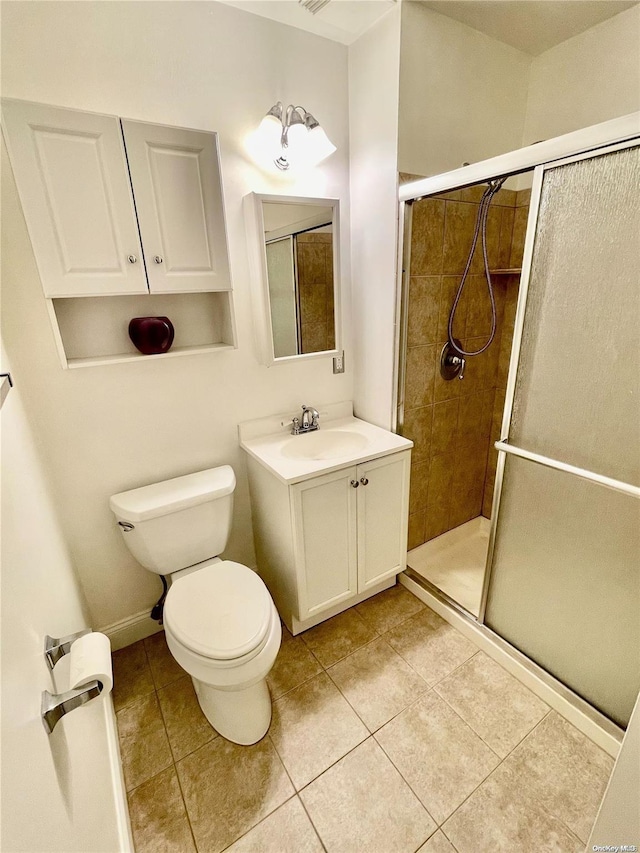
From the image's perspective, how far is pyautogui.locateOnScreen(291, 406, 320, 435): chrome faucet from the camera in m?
1.93

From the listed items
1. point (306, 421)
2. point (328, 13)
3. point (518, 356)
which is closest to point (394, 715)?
point (306, 421)

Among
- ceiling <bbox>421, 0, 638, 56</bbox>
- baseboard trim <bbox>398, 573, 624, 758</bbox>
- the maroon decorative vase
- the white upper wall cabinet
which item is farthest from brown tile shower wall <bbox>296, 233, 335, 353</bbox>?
baseboard trim <bbox>398, 573, 624, 758</bbox>

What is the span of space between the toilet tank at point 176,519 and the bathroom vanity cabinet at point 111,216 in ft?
1.77

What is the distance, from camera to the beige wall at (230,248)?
126 cm

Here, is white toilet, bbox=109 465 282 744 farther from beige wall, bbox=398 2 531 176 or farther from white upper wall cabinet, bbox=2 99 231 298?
beige wall, bbox=398 2 531 176

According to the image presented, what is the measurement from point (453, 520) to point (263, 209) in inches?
77.6

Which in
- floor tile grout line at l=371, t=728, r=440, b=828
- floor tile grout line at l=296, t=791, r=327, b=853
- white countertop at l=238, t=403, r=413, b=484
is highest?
white countertop at l=238, t=403, r=413, b=484

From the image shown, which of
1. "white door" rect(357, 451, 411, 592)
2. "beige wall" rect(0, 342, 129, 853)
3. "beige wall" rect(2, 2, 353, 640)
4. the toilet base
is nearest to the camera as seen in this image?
"beige wall" rect(0, 342, 129, 853)

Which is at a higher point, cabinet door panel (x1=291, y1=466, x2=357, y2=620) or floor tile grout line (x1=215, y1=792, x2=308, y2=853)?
cabinet door panel (x1=291, y1=466, x2=357, y2=620)

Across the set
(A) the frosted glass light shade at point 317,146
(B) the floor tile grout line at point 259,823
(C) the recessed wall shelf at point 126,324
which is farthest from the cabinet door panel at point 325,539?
(A) the frosted glass light shade at point 317,146

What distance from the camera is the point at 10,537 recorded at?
2.48 feet

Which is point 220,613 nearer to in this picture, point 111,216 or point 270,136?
point 111,216

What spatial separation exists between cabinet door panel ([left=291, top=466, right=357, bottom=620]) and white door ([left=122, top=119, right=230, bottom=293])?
0.88 meters

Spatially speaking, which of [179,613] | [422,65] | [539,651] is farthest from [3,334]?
[539,651]
